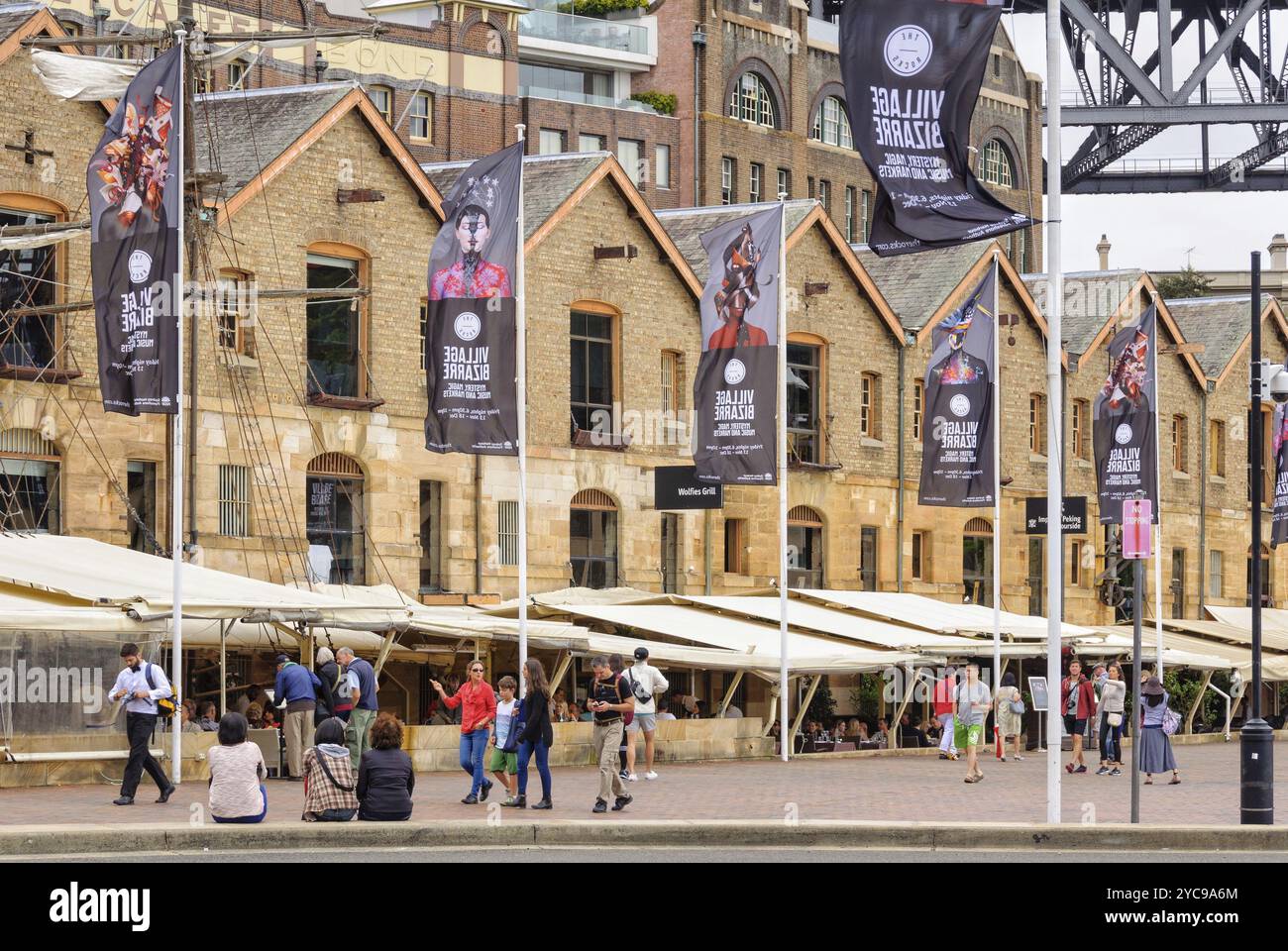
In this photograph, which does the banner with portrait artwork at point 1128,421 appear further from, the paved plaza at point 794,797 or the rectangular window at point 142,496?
the rectangular window at point 142,496

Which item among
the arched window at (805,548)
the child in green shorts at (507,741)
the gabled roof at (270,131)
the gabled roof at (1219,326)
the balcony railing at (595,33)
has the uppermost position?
the balcony railing at (595,33)

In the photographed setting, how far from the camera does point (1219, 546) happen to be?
193ft

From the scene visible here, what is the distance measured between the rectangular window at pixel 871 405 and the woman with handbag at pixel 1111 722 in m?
16.0

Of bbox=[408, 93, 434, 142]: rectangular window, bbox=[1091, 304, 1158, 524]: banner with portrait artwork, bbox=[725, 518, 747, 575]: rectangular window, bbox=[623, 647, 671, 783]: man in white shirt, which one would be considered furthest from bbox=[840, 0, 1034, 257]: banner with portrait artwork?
bbox=[408, 93, 434, 142]: rectangular window

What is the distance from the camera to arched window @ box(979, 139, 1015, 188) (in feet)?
268

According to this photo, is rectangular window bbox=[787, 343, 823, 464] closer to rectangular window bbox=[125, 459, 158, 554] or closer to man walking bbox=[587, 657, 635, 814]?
rectangular window bbox=[125, 459, 158, 554]

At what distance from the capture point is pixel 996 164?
3255 inches

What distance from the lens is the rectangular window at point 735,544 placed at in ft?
145

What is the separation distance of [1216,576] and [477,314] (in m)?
35.4

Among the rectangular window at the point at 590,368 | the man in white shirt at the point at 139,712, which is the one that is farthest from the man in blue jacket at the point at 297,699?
the rectangular window at the point at 590,368

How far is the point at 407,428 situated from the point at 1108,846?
65.4ft

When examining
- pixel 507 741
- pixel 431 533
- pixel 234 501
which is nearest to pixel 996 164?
pixel 431 533

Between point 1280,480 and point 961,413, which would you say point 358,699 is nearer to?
point 961,413

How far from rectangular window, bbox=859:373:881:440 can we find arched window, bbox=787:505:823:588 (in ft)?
8.84
